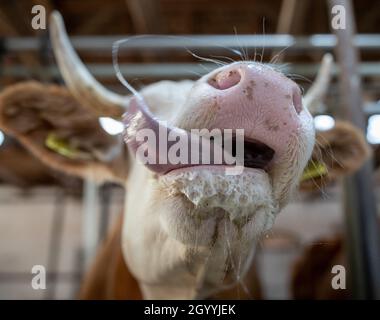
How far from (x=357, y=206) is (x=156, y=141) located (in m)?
1.45

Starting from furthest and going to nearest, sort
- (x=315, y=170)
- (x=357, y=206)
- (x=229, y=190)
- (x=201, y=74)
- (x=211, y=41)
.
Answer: (x=211, y=41)
(x=357, y=206)
(x=315, y=170)
(x=201, y=74)
(x=229, y=190)

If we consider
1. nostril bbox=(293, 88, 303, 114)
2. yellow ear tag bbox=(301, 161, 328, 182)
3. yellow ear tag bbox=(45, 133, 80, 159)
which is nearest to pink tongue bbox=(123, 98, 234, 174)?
nostril bbox=(293, 88, 303, 114)

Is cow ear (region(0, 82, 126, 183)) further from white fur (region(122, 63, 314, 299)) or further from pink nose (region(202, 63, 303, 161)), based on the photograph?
pink nose (region(202, 63, 303, 161))

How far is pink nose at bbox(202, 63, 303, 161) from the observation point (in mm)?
869

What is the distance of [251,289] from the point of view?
2.19m

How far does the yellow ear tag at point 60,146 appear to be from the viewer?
1939 mm

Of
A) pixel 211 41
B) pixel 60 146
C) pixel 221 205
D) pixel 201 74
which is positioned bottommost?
pixel 221 205

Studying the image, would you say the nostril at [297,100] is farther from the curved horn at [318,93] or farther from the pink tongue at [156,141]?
the curved horn at [318,93]

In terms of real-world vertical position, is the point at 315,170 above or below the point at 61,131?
below

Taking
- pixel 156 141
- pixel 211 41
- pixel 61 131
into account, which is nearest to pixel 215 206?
pixel 156 141

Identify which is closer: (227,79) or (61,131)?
(227,79)

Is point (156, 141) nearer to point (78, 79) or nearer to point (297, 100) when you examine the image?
point (297, 100)

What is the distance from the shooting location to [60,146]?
6.50 feet

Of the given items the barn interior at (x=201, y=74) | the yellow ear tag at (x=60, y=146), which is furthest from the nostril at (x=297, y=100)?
the yellow ear tag at (x=60, y=146)
